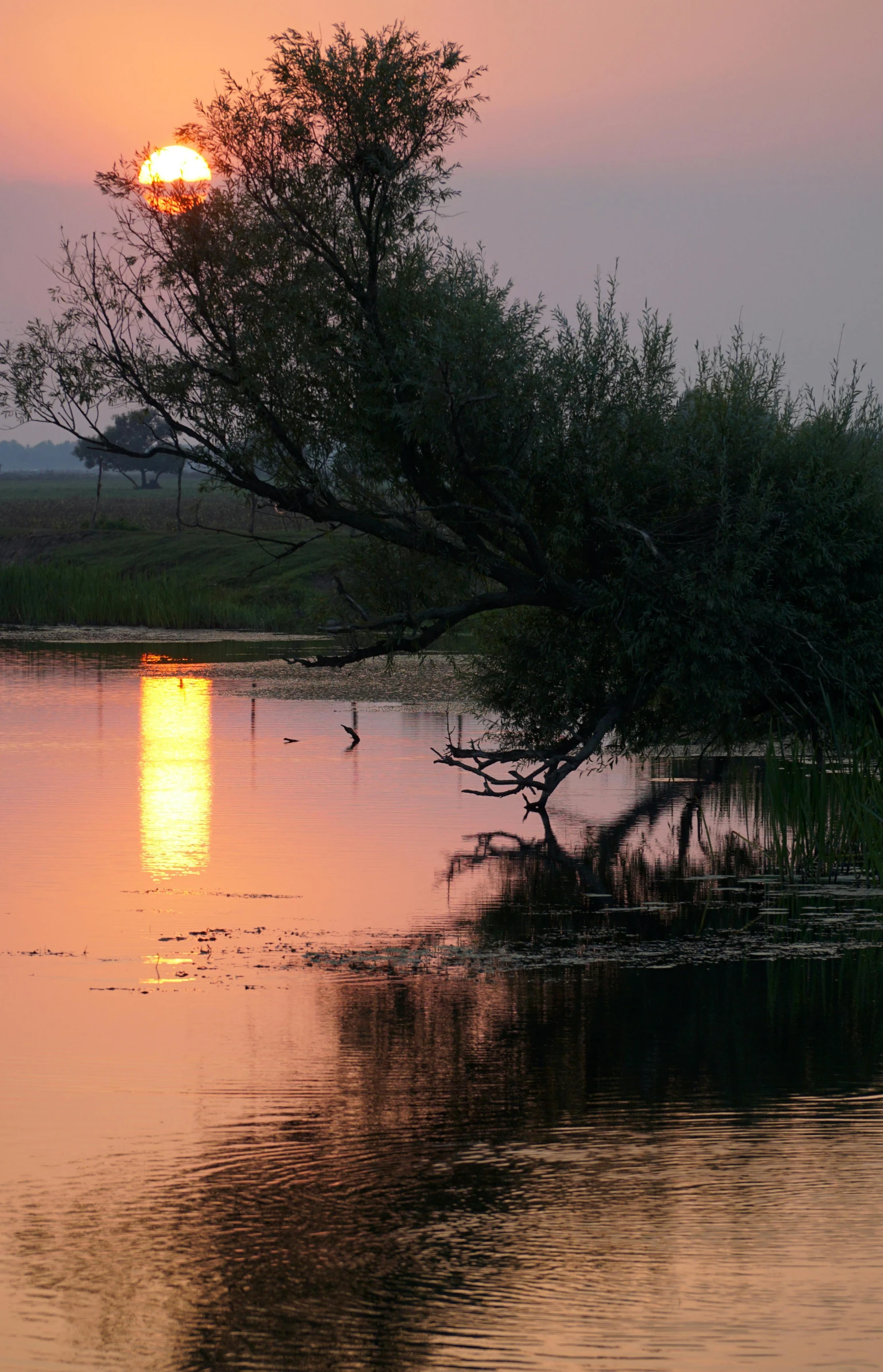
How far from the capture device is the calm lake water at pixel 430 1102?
20.8ft

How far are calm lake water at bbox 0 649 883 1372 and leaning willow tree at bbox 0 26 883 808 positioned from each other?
256cm

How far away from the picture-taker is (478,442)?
64.1ft

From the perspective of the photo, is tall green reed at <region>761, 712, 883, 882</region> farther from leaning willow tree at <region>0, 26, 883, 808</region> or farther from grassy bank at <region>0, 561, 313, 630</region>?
grassy bank at <region>0, 561, 313, 630</region>

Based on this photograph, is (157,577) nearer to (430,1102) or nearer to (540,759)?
(540,759)

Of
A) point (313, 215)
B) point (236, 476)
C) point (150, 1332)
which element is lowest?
point (150, 1332)

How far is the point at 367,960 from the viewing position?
40.9 ft

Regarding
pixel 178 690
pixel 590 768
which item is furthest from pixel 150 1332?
pixel 178 690

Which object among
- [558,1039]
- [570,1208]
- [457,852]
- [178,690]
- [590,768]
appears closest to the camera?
[570,1208]

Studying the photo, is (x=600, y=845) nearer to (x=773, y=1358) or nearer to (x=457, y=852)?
(x=457, y=852)

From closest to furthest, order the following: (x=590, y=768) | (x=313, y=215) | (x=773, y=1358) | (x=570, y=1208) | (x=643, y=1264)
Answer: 1. (x=773, y=1358)
2. (x=643, y=1264)
3. (x=570, y=1208)
4. (x=313, y=215)
5. (x=590, y=768)

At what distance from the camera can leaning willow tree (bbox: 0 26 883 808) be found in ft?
63.1

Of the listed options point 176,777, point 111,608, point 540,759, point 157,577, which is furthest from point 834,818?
point 157,577

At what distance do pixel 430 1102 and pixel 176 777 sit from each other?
14.1m

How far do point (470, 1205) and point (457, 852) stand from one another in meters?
9.84
